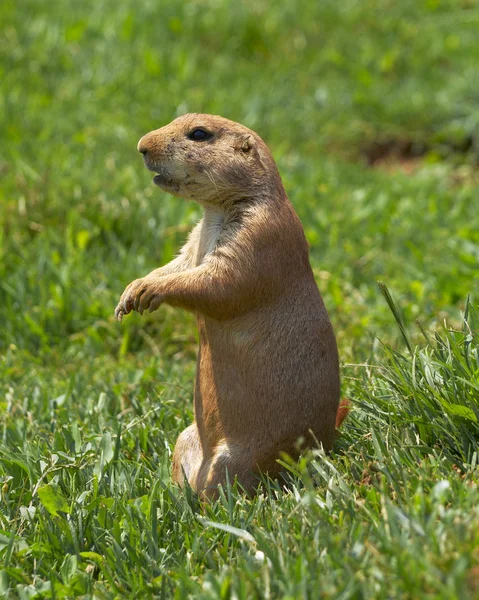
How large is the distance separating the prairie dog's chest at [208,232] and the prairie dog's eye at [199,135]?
10.3 inches

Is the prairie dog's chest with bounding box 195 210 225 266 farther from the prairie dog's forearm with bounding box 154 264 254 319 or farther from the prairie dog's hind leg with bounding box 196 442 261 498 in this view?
the prairie dog's hind leg with bounding box 196 442 261 498

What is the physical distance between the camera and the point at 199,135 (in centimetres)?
329

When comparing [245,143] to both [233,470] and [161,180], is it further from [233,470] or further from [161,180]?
[233,470]

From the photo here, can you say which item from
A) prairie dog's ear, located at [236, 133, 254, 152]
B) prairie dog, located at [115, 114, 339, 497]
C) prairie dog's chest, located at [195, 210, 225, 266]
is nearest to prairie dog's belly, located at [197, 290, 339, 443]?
prairie dog, located at [115, 114, 339, 497]

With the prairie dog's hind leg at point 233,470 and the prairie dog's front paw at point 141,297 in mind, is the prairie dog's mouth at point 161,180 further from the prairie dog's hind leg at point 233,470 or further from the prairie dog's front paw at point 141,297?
the prairie dog's hind leg at point 233,470

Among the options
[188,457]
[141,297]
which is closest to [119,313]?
[141,297]

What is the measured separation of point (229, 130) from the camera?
3311 millimetres

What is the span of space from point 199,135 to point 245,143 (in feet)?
0.55

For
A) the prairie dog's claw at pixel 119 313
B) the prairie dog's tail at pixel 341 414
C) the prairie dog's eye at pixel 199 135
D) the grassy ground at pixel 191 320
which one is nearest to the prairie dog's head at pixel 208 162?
the prairie dog's eye at pixel 199 135

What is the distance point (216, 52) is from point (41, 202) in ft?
12.1

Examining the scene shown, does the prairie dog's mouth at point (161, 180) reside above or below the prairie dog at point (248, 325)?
above

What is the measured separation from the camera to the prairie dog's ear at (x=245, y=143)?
3266 mm

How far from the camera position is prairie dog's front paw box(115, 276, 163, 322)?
120 inches

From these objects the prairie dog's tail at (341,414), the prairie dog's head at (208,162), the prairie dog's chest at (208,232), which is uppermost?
the prairie dog's head at (208,162)
